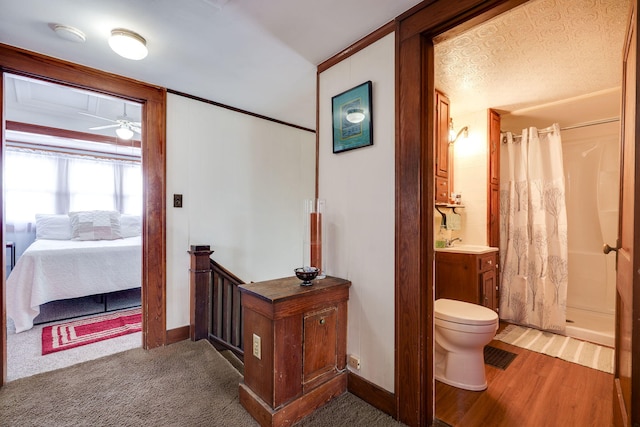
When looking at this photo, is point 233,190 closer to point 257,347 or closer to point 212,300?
point 212,300

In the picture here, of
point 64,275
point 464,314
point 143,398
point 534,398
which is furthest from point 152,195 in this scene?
point 534,398

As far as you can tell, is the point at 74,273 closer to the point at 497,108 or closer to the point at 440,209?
the point at 440,209

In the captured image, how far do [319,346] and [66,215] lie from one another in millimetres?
5416

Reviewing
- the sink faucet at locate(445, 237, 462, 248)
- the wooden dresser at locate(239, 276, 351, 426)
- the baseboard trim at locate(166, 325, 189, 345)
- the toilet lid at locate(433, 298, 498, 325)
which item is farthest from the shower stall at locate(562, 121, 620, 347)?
the baseboard trim at locate(166, 325, 189, 345)

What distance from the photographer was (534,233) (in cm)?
297

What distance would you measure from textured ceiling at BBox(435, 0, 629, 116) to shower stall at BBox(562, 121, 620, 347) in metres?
1.01

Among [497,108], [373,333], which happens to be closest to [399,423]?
[373,333]

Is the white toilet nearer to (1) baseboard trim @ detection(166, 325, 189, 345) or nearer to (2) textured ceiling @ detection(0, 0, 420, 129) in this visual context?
(2) textured ceiling @ detection(0, 0, 420, 129)

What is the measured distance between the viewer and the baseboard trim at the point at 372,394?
157 cm

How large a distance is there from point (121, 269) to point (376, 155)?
3.40 m

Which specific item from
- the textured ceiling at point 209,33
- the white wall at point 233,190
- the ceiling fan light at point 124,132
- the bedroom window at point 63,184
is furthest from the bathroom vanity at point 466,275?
the bedroom window at point 63,184

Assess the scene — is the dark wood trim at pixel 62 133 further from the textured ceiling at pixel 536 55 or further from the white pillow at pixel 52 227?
the textured ceiling at pixel 536 55

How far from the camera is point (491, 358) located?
228 cm

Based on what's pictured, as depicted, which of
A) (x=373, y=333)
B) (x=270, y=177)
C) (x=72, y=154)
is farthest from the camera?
(x=72, y=154)
